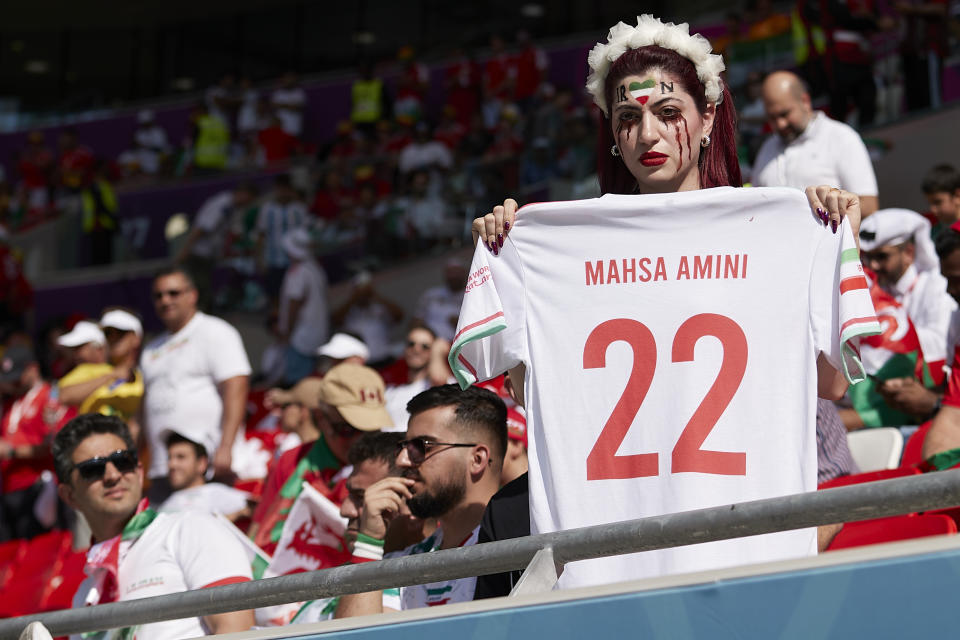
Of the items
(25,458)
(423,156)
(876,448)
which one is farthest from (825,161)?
(423,156)

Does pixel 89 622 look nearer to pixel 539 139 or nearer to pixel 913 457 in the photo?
pixel 913 457

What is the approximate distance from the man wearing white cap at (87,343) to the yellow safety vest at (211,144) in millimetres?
9153

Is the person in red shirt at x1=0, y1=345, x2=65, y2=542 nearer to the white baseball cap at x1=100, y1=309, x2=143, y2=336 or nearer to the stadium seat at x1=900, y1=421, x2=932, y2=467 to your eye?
the white baseball cap at x1=100, y1=309, x2=143, y2=336

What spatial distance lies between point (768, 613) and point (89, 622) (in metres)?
1.49

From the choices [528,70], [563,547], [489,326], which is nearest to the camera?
[563,547]

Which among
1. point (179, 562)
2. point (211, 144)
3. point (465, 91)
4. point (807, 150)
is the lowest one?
point (179, 562)

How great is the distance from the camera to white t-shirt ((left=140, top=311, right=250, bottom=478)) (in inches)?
250

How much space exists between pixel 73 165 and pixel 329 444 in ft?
43.4

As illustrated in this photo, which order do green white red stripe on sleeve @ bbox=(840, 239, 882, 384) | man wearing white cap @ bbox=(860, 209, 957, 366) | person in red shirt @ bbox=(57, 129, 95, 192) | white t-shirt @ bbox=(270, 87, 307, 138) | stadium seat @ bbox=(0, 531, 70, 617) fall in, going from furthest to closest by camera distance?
person in red shirt @ bbox=(57, 129, 95, 192), white t-shirt @ bbox=(270, 87, 307, 138), stadium seat @ bbox=(0, 531, 70, 617), man wearing white cap @ bbox=(860, 209, 957, 366), green white red stripe on sleeve @ bbox=(840, 239, 882, 384)

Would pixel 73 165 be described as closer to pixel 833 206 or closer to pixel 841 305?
pixel 833 206

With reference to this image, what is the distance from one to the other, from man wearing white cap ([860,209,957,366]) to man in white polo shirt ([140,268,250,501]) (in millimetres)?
3085

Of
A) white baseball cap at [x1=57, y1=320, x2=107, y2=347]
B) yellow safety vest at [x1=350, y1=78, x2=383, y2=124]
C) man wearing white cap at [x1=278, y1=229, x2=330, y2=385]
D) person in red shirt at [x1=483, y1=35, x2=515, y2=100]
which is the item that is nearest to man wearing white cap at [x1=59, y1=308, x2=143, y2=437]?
white baseball cap at [x1=57, y1=320, x2=107, y2=347]

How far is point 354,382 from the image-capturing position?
5.18 m

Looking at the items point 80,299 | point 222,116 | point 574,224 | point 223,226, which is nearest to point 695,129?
point 574,224
